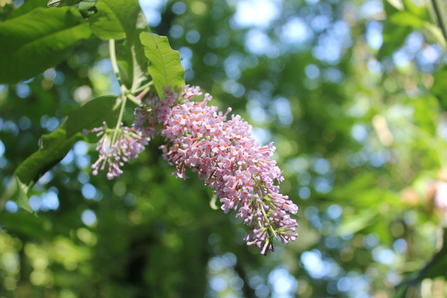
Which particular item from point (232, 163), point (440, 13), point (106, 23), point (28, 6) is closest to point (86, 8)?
point (106, 23)

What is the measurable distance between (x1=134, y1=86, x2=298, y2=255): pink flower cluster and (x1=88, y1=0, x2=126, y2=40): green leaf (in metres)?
0.36

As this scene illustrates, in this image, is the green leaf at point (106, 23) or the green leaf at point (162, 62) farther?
the green leaf at point (106, 23)

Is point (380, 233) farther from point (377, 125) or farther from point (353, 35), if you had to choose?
point (353, 35)

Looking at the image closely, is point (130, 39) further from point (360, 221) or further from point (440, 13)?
point (360, 221)

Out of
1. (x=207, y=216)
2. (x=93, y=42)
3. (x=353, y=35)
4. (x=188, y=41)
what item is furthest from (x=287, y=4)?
(x=207, y=216)

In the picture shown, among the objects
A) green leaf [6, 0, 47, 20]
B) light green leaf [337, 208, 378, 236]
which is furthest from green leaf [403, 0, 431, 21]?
green leaf [6, 0, 47, 20]

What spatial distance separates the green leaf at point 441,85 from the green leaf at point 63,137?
1.76 m

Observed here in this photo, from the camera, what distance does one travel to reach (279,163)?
553cm

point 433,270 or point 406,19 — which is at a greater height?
point 406,19

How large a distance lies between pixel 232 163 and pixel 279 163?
4427mm

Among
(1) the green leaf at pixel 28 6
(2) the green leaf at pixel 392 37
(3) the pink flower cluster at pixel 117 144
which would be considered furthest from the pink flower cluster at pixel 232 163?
(2) the green leaf at pixel 392 37

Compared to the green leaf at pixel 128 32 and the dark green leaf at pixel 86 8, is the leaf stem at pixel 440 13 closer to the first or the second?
the green leaf at pixel 128 32

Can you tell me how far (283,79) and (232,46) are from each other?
890 millimetres

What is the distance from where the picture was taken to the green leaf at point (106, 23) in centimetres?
134
